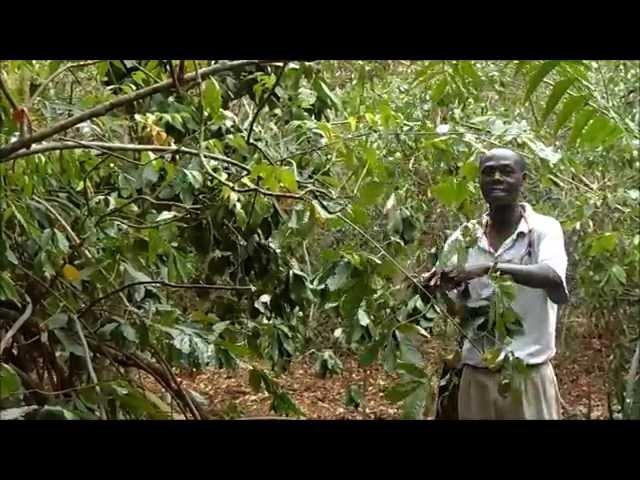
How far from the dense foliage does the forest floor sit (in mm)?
49

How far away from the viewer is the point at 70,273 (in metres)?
1.54

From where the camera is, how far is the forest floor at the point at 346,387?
1623mm

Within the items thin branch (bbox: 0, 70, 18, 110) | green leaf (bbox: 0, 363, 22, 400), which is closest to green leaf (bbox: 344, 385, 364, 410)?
green leaf (bbox: 0, 363, 22, 400)

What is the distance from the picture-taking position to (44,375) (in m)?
1.66

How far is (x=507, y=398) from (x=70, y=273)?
853 mm

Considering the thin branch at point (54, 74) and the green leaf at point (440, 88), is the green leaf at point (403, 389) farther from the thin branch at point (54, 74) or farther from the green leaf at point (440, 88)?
the thin branch at point (54, 74)

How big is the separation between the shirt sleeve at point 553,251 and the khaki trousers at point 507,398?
167 millimetres

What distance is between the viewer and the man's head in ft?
4.70

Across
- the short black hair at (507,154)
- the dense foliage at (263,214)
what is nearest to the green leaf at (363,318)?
the dense foliage at (263,214)

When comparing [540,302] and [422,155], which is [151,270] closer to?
[422,155]

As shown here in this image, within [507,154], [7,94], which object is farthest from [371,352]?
[7,94]

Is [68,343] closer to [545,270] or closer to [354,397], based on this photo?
[354,397]
